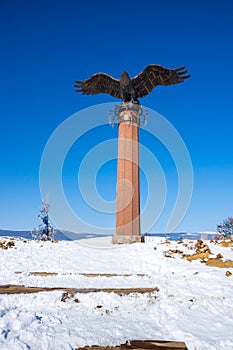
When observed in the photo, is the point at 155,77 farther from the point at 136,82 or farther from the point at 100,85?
the point at 100,85

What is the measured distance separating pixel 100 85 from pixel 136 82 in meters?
2.27

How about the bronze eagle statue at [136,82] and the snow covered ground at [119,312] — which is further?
the bronze eagle statue at [136,82]

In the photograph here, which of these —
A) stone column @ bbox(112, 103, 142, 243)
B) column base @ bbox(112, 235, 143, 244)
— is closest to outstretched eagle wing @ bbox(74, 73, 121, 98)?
stone column @ bbox(112, 103, 142, 243)

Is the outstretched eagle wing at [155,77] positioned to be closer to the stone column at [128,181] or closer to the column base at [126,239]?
the stone column at [128,181]

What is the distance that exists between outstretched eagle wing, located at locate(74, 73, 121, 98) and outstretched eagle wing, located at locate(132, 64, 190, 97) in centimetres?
116

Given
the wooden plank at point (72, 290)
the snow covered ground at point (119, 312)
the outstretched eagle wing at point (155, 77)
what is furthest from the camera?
the outstretched eagle wing at point (155, 77)

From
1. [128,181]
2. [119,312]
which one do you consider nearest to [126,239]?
[128,181]

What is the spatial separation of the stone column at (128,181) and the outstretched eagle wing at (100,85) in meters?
1.68

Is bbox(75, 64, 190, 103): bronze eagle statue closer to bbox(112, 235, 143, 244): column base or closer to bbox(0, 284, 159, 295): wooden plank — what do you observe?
bbox(112, 235, 143, 244): column base

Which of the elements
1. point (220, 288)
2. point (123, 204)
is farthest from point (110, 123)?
point (220, 288)

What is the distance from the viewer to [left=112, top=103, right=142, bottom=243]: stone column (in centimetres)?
1420

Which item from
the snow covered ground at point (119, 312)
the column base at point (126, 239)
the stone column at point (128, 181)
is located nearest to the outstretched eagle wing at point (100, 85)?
the stone column at point (128, 181)

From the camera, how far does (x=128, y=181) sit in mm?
14648

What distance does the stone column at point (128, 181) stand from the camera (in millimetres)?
14195
